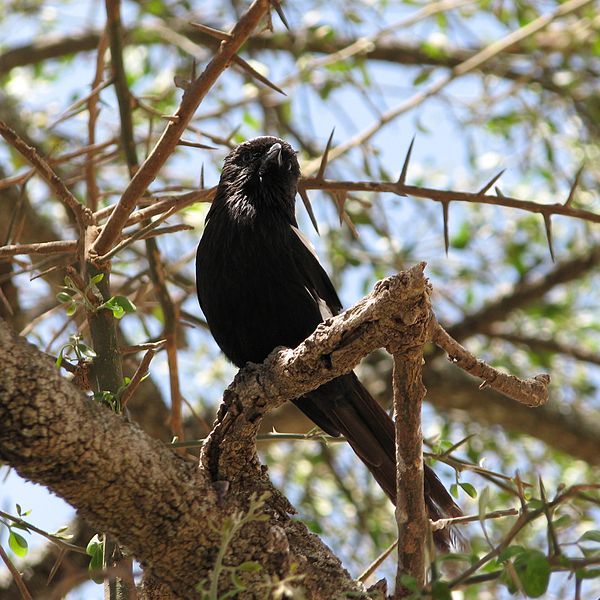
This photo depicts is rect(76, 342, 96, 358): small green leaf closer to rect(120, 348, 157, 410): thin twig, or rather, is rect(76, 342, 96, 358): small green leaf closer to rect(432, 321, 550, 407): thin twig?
rect(120, 348, 157, 410): thin twig

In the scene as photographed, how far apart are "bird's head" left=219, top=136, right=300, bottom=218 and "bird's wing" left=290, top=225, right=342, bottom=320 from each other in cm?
18

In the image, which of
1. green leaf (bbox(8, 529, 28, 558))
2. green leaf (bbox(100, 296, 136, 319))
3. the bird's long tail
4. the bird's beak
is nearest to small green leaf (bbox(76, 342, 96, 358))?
green leaf (bbox(100, 296, 136, 319))

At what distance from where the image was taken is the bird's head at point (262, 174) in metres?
3.84

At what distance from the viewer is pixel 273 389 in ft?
7.74

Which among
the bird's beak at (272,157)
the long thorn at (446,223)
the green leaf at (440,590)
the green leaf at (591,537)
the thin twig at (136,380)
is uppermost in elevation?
the bird's beak at (272,157)

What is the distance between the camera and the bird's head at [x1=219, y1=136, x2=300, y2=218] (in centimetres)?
384

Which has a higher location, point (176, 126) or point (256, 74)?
point (256, 74)

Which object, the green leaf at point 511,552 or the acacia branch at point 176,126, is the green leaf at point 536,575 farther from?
the acacia branch at point 176,126

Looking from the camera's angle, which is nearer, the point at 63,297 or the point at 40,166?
the point at 63,297

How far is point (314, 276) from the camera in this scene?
364 centimetres

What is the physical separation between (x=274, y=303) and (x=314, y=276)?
25cm

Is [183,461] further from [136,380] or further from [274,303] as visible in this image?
[274,303]

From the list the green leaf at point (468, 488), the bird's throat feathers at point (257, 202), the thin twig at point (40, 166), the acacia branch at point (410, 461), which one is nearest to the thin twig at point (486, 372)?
the acacia branch at point (410, 461)

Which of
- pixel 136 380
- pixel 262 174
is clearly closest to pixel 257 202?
pixel 262 174
